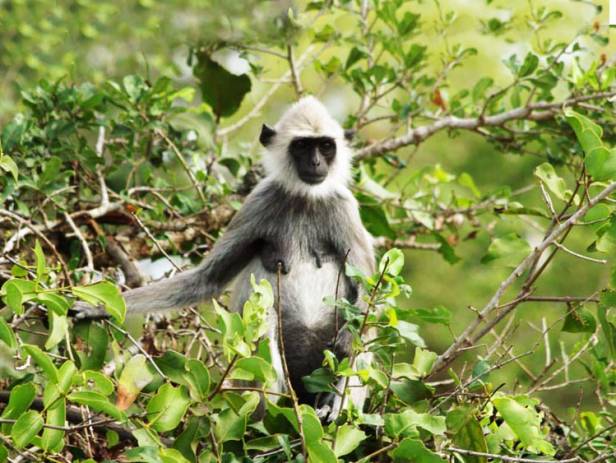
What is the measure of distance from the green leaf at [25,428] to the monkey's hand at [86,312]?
1.20m

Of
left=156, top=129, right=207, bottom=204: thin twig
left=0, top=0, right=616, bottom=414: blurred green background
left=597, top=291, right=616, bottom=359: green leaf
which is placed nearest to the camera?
left=597, top=291, right=616, bottom=359: green leaf

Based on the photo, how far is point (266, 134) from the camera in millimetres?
6148

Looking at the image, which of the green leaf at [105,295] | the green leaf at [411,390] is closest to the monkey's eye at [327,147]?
the green leaf at [411,390]

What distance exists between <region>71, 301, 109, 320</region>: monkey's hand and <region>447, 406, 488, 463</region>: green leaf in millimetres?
1685

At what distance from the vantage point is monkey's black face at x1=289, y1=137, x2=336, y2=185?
572cm

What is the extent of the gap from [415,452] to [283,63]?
6350mm

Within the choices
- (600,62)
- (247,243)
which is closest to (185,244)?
(247,243)

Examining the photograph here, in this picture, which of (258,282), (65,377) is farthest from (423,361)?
(258,282)

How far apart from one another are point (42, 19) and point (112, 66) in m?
4.54

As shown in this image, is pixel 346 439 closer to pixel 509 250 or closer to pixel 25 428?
pixel 25 428

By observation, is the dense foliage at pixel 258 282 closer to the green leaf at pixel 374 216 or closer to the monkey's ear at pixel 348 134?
the green leaf at pixel 374 216

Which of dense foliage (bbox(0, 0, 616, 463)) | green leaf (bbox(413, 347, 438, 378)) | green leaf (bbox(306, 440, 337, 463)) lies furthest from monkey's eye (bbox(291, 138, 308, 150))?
green leaf (bbox(306, 440, 337, 463))

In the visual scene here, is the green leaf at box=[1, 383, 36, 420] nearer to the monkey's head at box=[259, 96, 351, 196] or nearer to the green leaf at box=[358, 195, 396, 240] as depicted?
the monkey's head at box=[259, 96, 351, 196]

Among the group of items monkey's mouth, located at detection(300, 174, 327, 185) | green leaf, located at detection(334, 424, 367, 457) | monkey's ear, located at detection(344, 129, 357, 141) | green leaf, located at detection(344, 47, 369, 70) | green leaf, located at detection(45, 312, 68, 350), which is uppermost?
green leaf, located at detection(344, 47, 369, 70)
